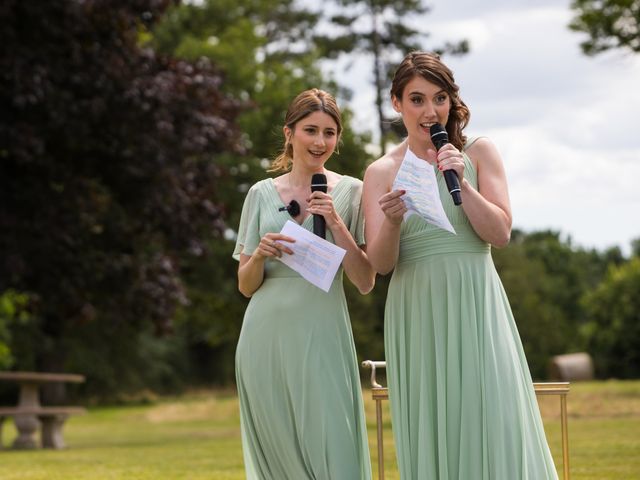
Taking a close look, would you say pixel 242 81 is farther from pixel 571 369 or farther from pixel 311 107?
pixel 311 107

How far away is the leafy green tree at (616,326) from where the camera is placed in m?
42.6

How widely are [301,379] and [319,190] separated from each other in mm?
913

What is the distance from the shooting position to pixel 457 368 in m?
5.16

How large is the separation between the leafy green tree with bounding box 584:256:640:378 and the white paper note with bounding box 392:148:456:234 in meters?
38.6

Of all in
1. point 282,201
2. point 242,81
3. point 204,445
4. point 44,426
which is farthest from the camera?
point 242,81

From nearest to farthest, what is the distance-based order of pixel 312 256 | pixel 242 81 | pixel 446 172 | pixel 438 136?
1. pixel 446 172
2. pixel 438 136
3. pixel 312 256
4. pixel 242 81

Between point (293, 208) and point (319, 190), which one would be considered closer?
point (319, 190)

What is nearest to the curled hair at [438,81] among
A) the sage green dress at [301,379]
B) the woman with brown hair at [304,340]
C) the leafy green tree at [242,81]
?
the woman with brown hair at [304,340]

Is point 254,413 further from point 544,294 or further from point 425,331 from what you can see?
point 544,294

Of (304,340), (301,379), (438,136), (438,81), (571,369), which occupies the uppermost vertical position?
(438,81)

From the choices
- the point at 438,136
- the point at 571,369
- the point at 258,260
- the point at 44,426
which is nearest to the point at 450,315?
the point at 438,136

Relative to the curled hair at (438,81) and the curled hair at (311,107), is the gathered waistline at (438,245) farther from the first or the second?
the curled hair at (311,107)

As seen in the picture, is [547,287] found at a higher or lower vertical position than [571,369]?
higher

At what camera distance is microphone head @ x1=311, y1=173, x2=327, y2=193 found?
5.60m
